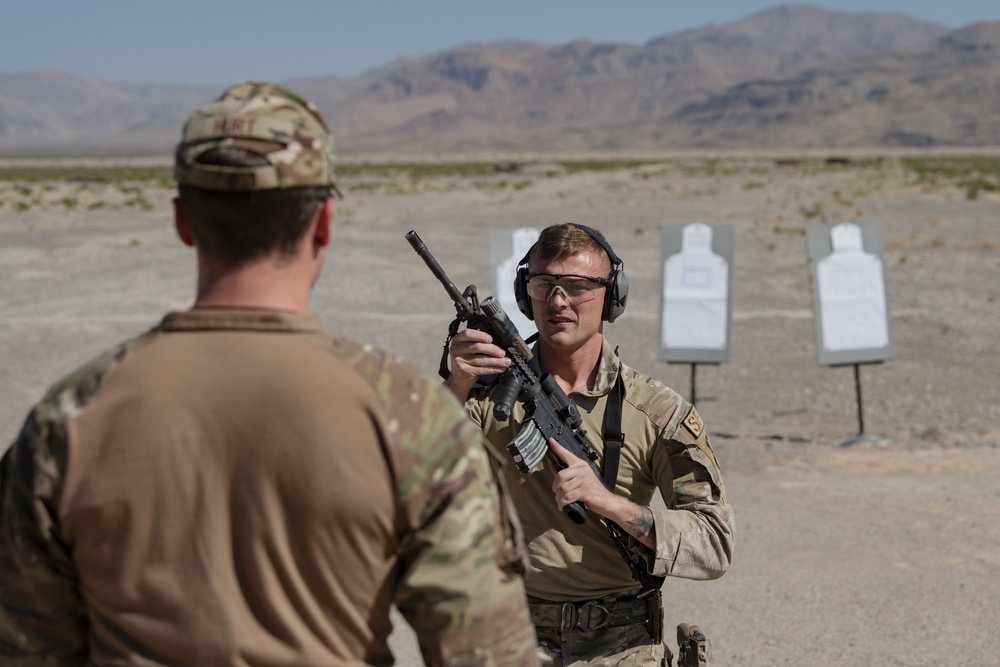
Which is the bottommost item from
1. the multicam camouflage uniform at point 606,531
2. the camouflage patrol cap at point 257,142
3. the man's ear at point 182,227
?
the multicam camouflage uniform at point 606,531

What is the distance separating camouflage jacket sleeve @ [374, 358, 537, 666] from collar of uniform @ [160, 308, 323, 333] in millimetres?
196

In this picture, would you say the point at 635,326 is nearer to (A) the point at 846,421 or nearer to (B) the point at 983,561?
(A) the point at 846,421

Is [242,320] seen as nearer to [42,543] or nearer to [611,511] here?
[42,543]

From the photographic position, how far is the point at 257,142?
1.55 metres

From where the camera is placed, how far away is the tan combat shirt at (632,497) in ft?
9.27

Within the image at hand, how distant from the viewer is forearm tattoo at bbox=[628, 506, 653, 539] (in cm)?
273

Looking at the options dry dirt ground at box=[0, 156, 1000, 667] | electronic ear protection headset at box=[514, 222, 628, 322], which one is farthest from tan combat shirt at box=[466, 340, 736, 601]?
dry dirt ground at box=[0, 156, 1000, 667]

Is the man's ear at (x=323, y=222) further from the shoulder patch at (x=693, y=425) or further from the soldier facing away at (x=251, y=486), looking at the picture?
the shoulder patch at (x=693, y=425)

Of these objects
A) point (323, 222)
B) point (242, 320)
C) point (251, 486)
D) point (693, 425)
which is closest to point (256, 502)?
point (251, 486)

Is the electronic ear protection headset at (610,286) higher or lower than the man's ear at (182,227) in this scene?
higher

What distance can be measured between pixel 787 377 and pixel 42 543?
11060mm

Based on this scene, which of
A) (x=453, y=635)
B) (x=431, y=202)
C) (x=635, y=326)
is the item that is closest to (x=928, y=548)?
(x=453, y=635)

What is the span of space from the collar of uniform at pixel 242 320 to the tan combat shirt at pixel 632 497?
4.86 feet

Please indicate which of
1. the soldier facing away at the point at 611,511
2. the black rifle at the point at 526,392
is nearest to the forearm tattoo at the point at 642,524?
the soldier facing away at the point at 611,511
